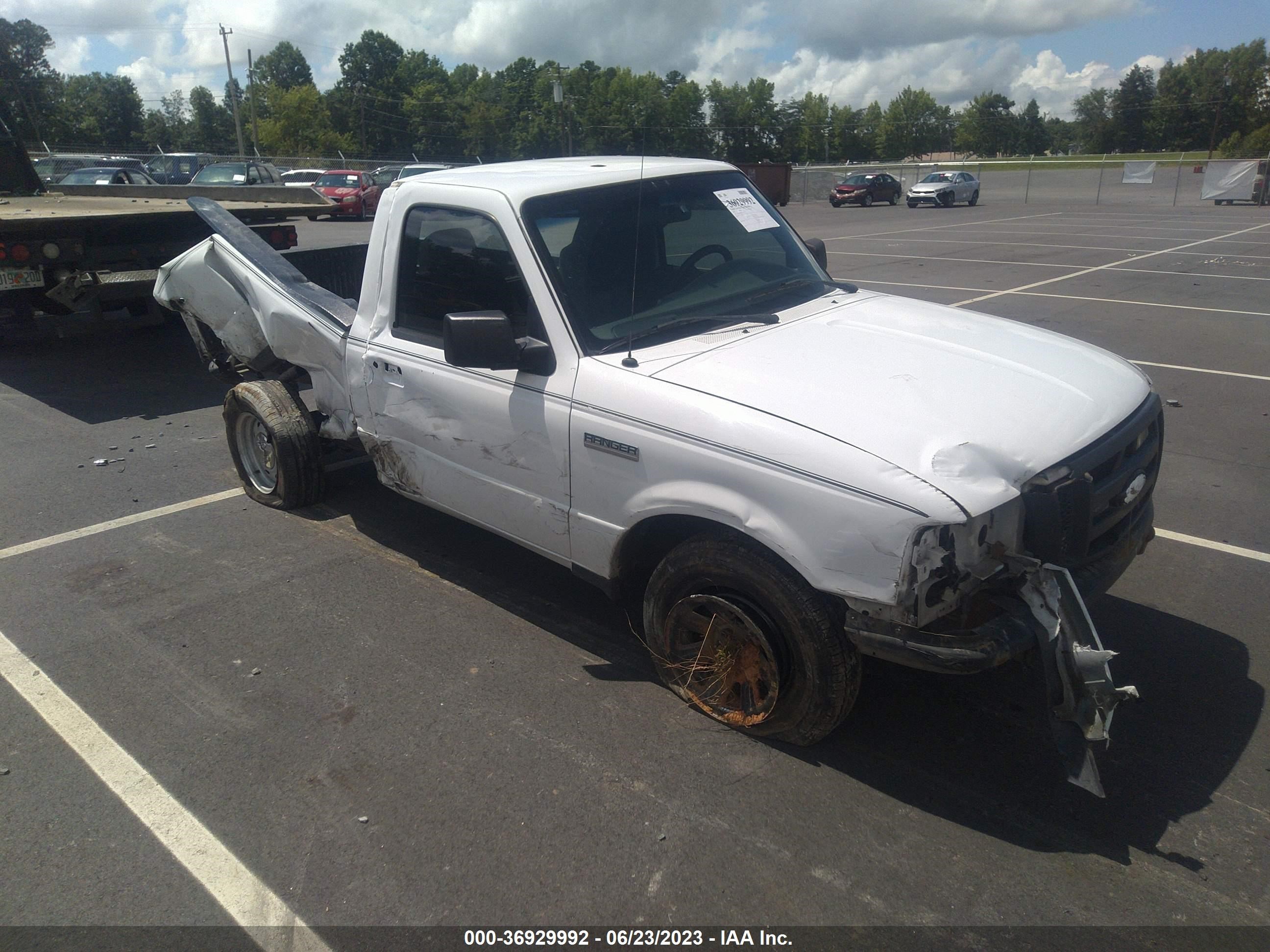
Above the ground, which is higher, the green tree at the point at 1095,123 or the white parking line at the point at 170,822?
the green tree at the point at 1095,123

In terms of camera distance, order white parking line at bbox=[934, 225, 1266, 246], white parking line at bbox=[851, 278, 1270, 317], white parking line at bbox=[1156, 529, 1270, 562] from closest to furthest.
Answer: white parking line at bbox=[1156, 529, 1270, 562]
white parking line at bbox=[851, 278, 1270, 317]
white parking line at bbox=[934, 225, 1266, 246]

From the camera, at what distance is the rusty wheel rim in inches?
127

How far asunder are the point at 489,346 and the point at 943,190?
40.4 m

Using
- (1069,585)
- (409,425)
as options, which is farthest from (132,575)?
(1069,585)

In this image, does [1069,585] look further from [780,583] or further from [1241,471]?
[1241,471]

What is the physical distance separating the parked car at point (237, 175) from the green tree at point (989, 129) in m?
117

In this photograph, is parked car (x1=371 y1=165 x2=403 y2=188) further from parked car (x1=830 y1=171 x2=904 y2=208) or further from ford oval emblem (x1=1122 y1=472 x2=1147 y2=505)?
ford oval emblem (x1=1122 y1=472 x2=1147 y2=505)

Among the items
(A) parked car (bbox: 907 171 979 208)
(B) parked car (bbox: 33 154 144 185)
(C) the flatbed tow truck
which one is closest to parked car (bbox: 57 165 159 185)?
(B) parked car (bbox: 33 154 144 185)

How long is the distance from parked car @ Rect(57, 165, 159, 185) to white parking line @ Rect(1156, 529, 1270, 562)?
20933 mm

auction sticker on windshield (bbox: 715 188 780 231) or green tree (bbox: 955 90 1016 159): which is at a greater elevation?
green tree (bbox: 955 90 1016 159)

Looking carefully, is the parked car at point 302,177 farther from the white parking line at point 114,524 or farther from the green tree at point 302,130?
the green tree at point 302,130

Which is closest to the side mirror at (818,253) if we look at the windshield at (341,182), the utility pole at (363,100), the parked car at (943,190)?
the windshield at (341,182)

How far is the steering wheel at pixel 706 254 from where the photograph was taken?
163 inches

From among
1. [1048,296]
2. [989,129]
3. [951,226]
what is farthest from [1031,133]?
[1048,296]
